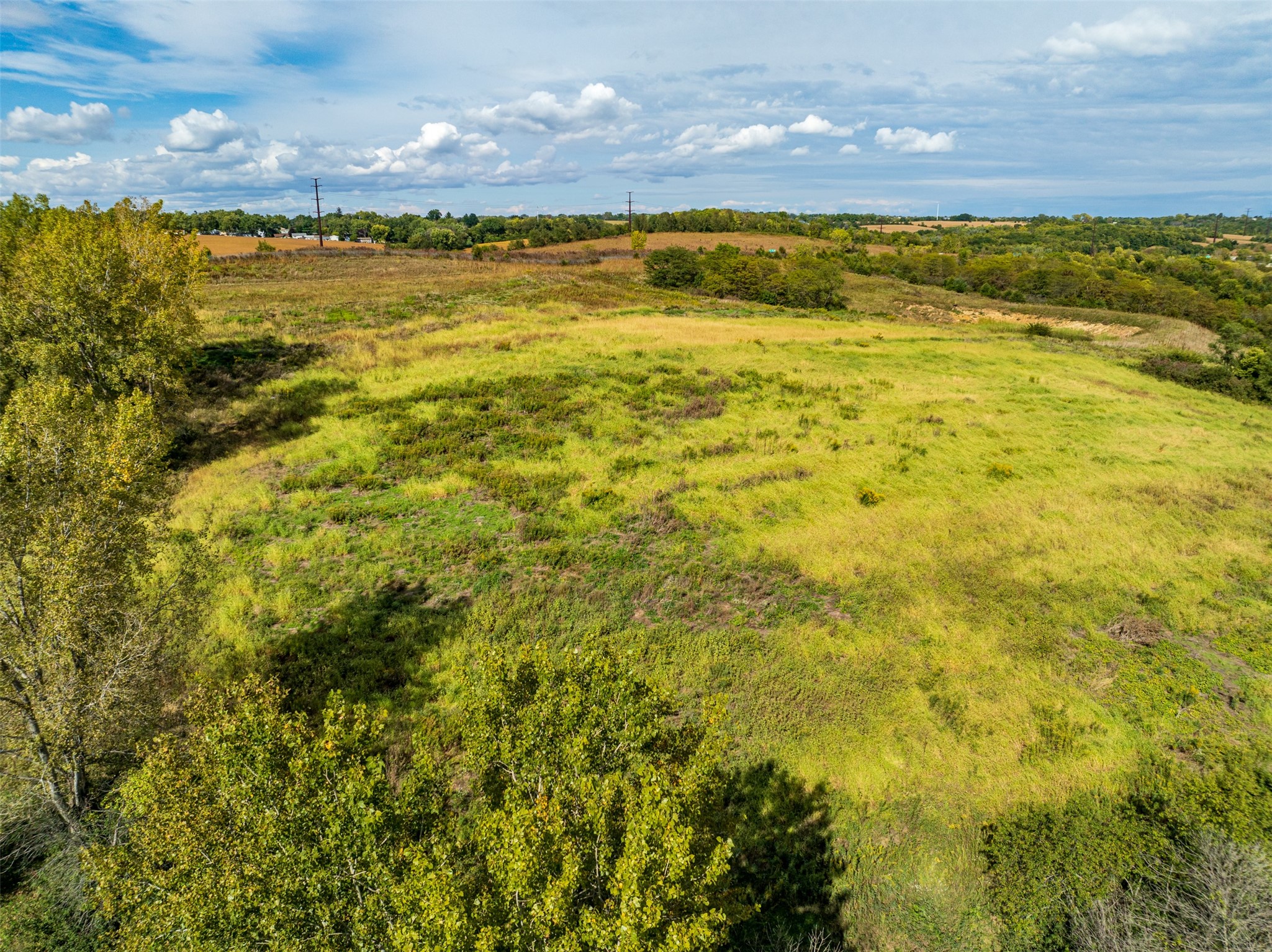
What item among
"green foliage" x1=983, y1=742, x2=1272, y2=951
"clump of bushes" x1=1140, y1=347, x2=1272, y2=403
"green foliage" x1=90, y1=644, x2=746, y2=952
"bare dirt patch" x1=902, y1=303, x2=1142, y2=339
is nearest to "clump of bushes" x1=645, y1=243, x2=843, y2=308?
"bare dirt patch" x1=902, y1=303, x2=1142, y2=339

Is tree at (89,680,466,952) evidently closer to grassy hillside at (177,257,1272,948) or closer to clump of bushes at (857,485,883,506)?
grassy hillside at (177,257,1272,948)

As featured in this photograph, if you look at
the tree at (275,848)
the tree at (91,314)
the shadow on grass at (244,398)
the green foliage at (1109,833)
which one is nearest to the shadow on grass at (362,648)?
the tree at (275,848)

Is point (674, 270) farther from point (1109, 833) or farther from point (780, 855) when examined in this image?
point (780, 855)

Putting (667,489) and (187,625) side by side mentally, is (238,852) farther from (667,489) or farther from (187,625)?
(667,489)

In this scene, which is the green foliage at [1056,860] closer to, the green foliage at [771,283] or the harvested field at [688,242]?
the green foliage at [771,283]

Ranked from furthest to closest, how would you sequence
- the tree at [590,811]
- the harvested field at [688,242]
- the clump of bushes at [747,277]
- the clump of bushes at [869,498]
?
the harvested field at [688,242] < the clump of bushes at [747,277] < the clump of bushes at [869,498] < the tree at [590,811]

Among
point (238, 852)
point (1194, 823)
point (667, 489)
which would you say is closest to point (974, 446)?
point (667, 489)
